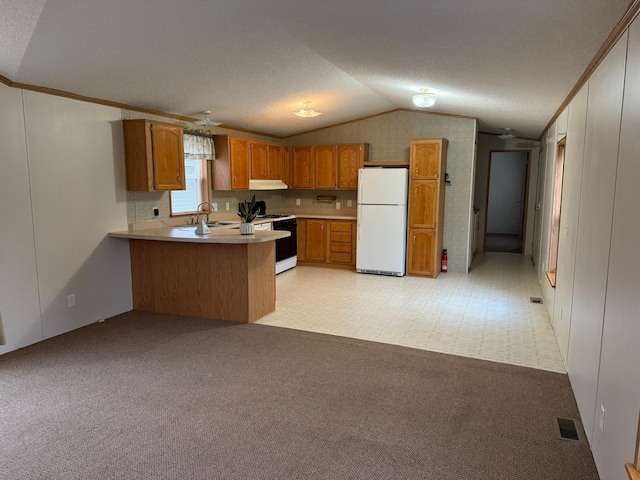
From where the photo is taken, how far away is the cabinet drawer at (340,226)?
7.15 metres

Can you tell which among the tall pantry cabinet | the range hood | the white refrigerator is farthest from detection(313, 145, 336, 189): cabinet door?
the tall pantry cabinet

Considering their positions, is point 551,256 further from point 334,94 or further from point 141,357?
point 141,357

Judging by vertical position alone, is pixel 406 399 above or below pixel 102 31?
below

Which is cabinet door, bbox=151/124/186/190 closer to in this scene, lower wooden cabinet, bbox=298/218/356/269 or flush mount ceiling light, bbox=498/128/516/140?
lower wooden cabinet, bbox=298/218/356/269

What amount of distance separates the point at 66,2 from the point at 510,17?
255cm

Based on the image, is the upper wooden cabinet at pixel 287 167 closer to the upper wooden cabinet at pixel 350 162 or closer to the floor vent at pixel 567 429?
the upper wooden cabinet at pixel 350 162

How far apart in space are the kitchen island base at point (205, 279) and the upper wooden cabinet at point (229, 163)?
1.72 meters

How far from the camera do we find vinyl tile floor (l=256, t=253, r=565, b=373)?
382 centimetres

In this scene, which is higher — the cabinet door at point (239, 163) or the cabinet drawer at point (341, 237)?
the cabinet door at point (239, 163)

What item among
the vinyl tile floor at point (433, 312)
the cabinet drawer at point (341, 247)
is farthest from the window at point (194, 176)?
the cabinet drawer at point (341, 247)

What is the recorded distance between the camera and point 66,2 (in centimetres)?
253

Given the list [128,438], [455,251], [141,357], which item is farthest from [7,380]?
[455,251]

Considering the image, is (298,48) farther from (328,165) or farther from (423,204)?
(328,165)

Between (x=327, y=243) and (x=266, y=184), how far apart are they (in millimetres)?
1419
